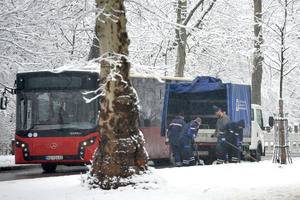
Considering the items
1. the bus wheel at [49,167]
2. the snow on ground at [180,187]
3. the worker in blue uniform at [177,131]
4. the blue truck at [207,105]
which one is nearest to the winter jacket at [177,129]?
the worker in blue uniform at [177,131]

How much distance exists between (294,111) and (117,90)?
37.4m

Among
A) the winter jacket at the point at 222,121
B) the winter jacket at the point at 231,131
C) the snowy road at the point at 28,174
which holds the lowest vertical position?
the snowy road at the point at 28,174

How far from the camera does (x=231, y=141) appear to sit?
60.2 feet

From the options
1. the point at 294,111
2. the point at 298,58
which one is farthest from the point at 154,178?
the point at 294,111

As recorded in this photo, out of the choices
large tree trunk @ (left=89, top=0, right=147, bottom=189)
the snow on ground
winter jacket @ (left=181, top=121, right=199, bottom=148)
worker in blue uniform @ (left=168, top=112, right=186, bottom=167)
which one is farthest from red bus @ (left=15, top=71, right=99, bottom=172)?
large tree trunk @ (left=89, top=0, right=147, bottom=189)

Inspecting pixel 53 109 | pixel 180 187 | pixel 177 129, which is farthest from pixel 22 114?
pixel 180 187

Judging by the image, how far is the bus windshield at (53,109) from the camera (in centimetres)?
1722

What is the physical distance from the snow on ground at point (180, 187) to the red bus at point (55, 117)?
381 centimetres

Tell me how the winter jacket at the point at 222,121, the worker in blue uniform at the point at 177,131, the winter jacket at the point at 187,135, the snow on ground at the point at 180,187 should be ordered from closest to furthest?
the snow on ground at the point at 180,187 < the winter jacket at the point at 187,135 < the worker in blue uniform at the point at 177,131 < the winter jacket at the point at 222,121

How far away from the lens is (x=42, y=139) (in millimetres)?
17203

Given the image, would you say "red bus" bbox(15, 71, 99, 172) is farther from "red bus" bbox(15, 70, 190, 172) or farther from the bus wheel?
the bus wheel

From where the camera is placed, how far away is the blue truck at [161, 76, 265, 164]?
1959 cm

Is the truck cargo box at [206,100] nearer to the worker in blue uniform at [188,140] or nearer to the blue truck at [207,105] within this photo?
the blue truck at [207,105]

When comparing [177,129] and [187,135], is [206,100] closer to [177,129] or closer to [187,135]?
[177,129]
